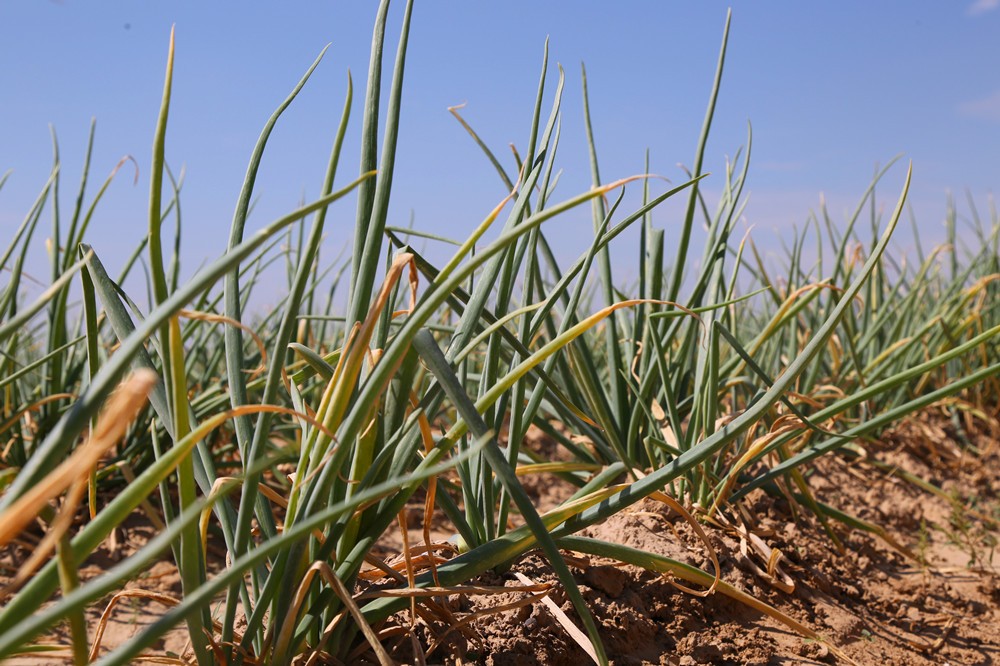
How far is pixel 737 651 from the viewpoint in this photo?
1.00 meters

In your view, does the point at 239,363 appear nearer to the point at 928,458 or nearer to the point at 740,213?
the point at 740,213

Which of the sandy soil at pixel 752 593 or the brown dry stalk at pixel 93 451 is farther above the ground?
the brown dry stalk at pixel 93 451

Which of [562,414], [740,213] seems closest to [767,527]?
[562,414]

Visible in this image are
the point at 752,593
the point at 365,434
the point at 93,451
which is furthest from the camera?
the point at 752,593

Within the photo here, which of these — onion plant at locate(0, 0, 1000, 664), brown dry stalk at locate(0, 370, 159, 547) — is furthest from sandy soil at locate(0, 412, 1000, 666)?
brown dry stalk at locate(0, 370, 159, 547)

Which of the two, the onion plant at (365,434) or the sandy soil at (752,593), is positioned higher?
the onion plant at (365,434)

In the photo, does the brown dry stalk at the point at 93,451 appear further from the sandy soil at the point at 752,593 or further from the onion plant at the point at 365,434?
the sandy soil at the point at 752,593

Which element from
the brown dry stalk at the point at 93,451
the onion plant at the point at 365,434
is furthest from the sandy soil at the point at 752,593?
the brown dry stalk at the point at 93,451

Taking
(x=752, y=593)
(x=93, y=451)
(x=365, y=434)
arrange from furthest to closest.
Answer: (x=752, y=593), (x=365, y=434), (x=93, y=451)

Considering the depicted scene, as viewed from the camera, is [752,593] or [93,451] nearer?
[93,451]

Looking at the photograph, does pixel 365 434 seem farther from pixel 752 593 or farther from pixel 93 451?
pixel 752 593

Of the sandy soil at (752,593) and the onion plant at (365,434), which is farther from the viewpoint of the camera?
the sandy soil at (752,593)

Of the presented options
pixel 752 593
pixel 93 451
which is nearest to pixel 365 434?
pixel 93 451

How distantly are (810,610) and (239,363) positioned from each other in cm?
90
